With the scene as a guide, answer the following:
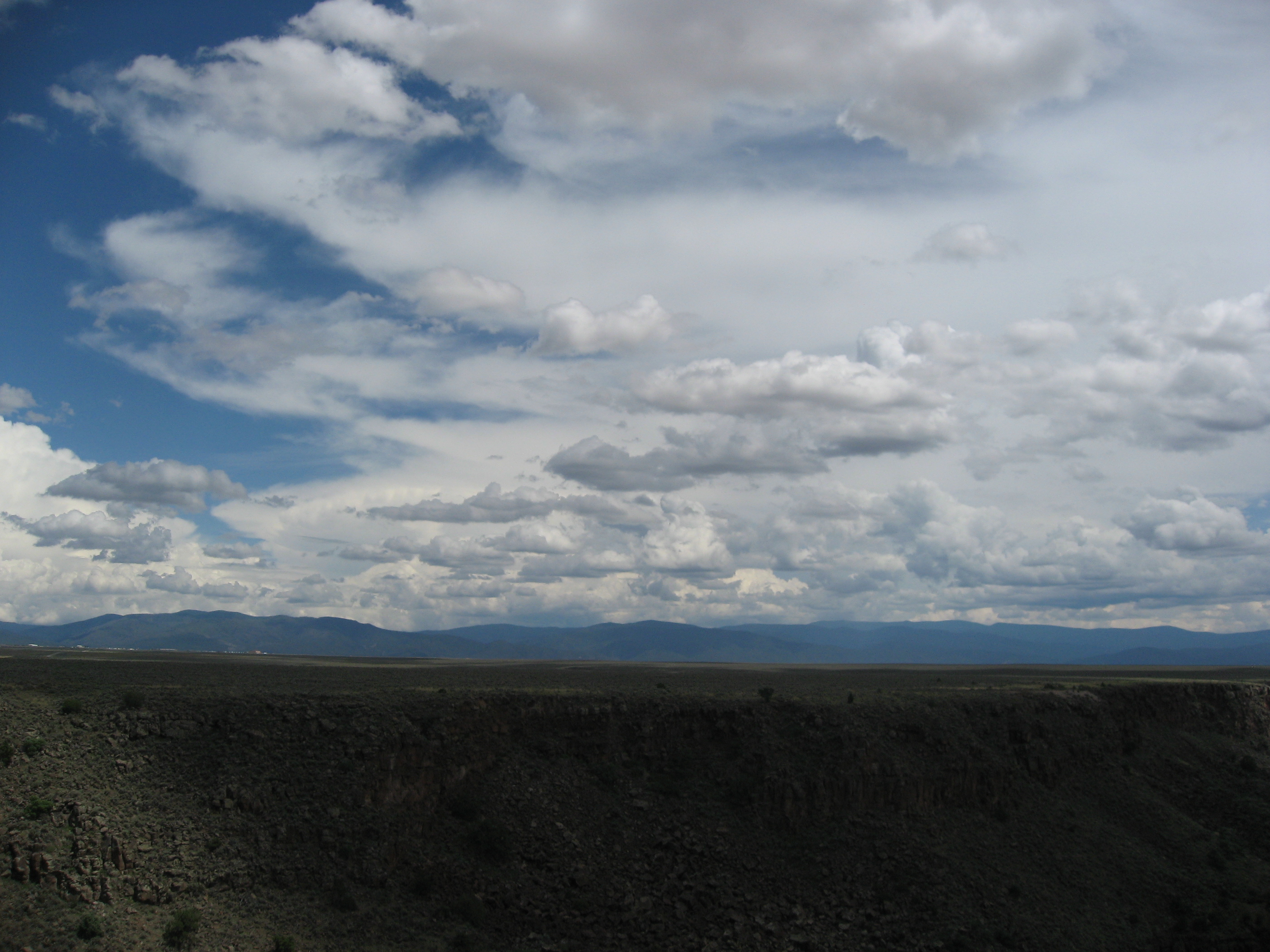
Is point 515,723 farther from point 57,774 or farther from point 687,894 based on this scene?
point 57,774

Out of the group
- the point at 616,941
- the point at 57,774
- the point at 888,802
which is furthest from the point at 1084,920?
the point at 57,774

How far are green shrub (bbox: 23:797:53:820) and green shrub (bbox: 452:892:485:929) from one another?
838 inches

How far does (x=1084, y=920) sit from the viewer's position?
55250mm

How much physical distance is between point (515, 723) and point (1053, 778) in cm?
4397

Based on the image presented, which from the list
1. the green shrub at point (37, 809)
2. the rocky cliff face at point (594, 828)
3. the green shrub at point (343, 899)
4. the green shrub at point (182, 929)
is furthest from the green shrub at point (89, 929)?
the green shrub at point (343, 899)

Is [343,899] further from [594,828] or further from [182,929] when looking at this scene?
[594,828]

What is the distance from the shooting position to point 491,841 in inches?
1997

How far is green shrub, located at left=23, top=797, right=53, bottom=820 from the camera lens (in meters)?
42.7

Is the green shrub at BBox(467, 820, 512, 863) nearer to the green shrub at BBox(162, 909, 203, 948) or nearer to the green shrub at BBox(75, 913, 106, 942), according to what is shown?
the green shrub at BBox(162, 909, 203, 948)

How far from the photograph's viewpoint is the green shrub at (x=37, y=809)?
4269 cm

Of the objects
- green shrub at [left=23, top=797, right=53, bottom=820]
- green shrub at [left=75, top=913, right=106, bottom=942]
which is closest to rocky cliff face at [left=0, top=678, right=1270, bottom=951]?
green shrub at [left=23, top=797, right=53, bottom=820]

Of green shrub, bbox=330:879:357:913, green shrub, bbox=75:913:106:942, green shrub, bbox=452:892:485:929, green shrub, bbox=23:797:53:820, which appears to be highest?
green shrub, bbox=23:797:53:820

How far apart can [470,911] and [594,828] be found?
9.88 m

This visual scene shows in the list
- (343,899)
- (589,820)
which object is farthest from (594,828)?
(343,899)
